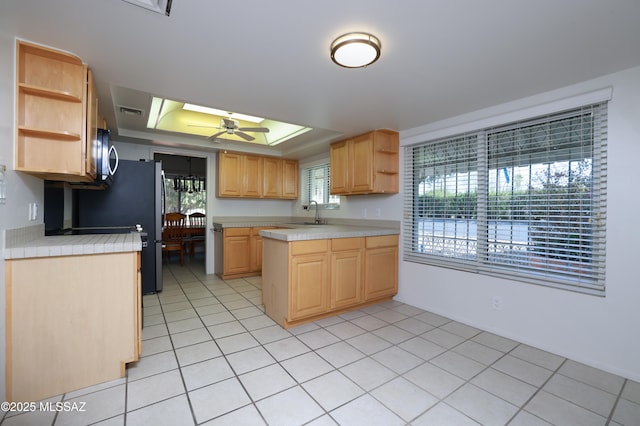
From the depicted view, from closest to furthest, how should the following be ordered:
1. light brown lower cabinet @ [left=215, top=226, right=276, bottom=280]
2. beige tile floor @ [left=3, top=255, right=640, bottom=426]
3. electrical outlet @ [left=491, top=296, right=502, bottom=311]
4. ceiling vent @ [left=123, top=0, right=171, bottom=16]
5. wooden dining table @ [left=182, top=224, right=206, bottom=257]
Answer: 1. ceiling vent @ [left=123, top=0, right=171, bottom=16]
2. beige tile floor @ [left=3, top=255, right=640, bottom=426]
3. electrical outlet @ [left=491, top=296, right=502, bottom=311]
4. light brown lower cabinet @ [left=215, top=226, right=276, bottom=280]
5. wooden dining table @ [left=182, top=224, right=206, bottom=257]

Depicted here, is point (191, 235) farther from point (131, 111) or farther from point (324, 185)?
point (131, 111)

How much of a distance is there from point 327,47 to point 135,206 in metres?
3.09

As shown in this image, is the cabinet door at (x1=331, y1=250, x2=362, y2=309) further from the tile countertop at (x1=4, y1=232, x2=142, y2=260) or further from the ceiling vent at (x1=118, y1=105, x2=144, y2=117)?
the ceiling vent at (x1=118, y1=105, x2=144, y2=117)

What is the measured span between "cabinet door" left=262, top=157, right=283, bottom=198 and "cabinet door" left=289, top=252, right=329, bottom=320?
8.58ft

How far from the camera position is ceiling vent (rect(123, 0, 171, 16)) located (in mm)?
1392

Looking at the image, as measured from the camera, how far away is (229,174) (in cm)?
473

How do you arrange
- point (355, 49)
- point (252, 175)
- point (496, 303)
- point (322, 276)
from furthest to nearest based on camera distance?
point (252, 175) → point (322, 276) → point (496, 303) → point (355, 49)

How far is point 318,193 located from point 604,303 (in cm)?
383

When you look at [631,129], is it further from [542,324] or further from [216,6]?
[216,6]

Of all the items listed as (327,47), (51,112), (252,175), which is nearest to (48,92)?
(51,112)

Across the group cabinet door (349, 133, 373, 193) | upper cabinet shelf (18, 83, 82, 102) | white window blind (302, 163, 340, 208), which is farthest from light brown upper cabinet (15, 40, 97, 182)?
white window blind (302, 163, 340, 208)

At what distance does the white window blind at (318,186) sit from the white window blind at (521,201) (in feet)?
5.49

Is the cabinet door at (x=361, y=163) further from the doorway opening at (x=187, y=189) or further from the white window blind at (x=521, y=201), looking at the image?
the doorway opening at (x=187, y=189)

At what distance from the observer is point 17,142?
174 centimetres
